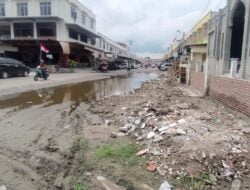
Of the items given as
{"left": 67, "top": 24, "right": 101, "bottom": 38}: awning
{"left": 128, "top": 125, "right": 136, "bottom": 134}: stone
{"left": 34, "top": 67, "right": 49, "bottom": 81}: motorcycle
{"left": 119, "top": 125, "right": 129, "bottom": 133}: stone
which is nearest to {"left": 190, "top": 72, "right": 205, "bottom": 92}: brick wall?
{"left": 128, "top": 125, "right": 136, "bottom": 134}: stone

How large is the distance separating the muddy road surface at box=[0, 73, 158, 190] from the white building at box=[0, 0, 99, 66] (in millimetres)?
29707

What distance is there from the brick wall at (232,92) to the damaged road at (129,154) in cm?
74

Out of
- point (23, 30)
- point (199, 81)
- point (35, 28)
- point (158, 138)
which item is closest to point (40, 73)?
point (199, 81)

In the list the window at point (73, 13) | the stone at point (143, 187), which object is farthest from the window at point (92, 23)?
the stone at point (143, 187)

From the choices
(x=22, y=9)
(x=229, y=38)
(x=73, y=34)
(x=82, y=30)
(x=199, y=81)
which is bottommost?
(x=199, y=81)

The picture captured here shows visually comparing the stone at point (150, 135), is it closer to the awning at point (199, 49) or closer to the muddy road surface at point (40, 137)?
the muddy road surface at point (40, 137)

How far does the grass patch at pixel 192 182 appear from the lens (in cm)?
425

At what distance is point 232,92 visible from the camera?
400 inches

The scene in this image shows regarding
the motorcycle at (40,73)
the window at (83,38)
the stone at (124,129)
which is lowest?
the stone at (124,129)

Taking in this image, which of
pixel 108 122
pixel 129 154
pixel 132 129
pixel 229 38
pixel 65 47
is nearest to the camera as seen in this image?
pixel 129 154

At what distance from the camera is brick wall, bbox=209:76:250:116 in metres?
8.80

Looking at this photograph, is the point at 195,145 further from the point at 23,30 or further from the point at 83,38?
the point at 83,38

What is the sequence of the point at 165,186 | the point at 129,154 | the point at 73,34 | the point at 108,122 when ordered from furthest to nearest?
the point at 73,34 < the point at 108,122 < the point at 129,154 < the point at 165,186

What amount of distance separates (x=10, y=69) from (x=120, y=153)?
21556mm
